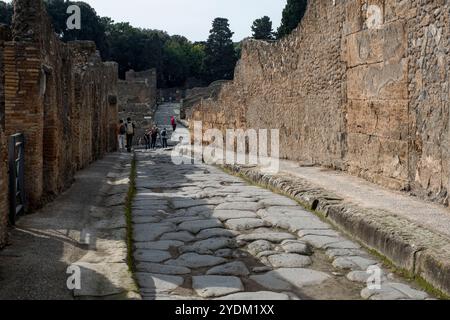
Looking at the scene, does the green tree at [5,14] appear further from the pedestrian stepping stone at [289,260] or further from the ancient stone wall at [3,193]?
the pedestrian stepping stone at [289,260]

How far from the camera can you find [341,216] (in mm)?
6305

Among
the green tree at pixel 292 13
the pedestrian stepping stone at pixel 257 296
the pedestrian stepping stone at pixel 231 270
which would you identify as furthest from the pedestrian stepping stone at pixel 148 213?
the green tree at pixel 292 13

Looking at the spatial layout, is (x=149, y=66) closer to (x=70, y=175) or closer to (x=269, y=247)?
(x=70, y=175)

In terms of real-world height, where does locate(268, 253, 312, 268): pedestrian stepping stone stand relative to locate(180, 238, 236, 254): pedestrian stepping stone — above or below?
below

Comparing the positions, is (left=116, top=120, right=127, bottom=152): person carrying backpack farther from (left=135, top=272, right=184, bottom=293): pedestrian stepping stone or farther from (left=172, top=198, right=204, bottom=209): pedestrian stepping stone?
(left=135, top=272, right=184, bottom=293): pedestrian stepping stone

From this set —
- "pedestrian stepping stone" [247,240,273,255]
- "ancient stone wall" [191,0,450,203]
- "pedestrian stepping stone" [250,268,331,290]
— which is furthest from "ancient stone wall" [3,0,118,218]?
"ancient stone wall" [191,0,450,203]

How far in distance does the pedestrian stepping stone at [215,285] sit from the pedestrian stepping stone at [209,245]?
835 mm

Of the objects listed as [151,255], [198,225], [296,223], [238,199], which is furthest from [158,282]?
[238,199]

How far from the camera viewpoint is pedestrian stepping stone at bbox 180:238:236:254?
17.8 feet

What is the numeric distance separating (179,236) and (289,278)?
5.47ft

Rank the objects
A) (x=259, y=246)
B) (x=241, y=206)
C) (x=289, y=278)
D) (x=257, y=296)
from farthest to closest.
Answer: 1. (x=241, y=206)
2. (x=259, y=246)
3. (x=289, y=278)
4. (x=257, y=296)

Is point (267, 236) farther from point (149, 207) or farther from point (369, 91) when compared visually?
point (369, 91)

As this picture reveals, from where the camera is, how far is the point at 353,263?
4.99m

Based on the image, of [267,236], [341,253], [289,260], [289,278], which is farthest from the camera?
[267,236]
